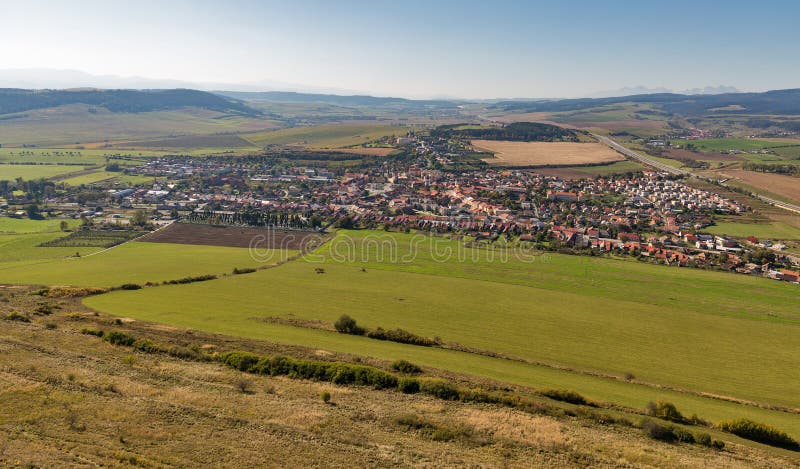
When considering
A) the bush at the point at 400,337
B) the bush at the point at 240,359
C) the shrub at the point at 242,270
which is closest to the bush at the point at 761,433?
the bush at the point at 400,337

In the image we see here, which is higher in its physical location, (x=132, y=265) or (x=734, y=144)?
(x=734, y=144)

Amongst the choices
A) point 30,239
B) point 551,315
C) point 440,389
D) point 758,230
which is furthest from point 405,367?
point 758,230

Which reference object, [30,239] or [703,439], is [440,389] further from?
[30,239]

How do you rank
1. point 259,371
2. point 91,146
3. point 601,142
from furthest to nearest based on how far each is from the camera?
point 601,142 → point 91,146 → point 259,371

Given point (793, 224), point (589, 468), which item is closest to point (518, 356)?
point (589, 468)

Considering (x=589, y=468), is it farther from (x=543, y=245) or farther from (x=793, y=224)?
(x=793, y=224)

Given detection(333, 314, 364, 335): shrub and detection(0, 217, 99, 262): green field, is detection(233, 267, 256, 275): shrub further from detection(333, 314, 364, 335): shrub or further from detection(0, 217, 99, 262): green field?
detection(0, 217, 99, 262): green field
